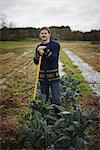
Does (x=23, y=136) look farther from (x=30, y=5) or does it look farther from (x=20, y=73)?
(x=20, y=73)

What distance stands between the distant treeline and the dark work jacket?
952 millimetres

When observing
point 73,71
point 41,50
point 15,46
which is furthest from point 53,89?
point 73,71

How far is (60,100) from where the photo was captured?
3.72m

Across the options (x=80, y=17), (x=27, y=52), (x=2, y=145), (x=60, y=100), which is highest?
(x=80, y=17)

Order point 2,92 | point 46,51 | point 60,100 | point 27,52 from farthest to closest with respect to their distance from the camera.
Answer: point 2,92 < point 27,52 < point 60,100 < point 46,51

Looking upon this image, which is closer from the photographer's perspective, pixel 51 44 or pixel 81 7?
pixel 51 44

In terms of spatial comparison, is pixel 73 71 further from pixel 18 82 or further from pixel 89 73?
pixel 18 82

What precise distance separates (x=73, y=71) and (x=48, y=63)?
231 cm

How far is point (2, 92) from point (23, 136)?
2.10 meters

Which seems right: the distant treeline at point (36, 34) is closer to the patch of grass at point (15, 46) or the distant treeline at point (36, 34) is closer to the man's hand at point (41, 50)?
the patch of grass at point (15, 46)

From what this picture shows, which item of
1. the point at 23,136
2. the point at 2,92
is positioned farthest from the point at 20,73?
the point at 23,136

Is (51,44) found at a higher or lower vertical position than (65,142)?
higher

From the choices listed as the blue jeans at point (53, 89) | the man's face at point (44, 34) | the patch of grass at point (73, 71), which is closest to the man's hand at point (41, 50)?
the man's face at point (44, 34)

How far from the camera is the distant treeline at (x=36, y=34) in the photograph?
14.8 ft
